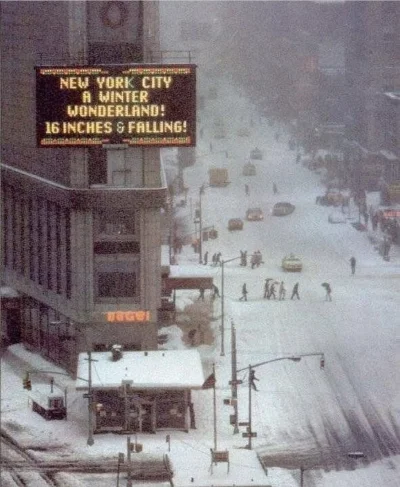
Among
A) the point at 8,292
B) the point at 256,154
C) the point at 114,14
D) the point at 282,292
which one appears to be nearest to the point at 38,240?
the point at 8,292

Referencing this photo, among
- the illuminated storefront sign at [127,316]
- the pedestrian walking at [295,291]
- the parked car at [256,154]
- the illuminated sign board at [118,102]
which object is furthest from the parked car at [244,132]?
the illuminated sign board at [118,102]

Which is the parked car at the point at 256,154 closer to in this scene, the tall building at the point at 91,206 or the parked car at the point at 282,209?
the parked car at the point at 282,209

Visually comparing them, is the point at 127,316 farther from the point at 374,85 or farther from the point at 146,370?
the point at 374,85

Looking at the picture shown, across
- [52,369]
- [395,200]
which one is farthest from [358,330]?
[52,369]

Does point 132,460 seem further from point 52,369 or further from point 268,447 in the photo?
point 52,369

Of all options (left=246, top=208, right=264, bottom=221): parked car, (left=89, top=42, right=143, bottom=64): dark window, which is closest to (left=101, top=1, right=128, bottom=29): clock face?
(left=89, top=42, right=143, bottom=64): dark window

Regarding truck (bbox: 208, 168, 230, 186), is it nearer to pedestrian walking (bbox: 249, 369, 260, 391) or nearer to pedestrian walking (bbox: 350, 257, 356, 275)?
pedestrian walking (bbox: 350, 257, 356, 275)

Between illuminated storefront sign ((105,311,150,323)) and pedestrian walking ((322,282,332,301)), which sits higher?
illuminated storefront sign ((105,311,150,323))
